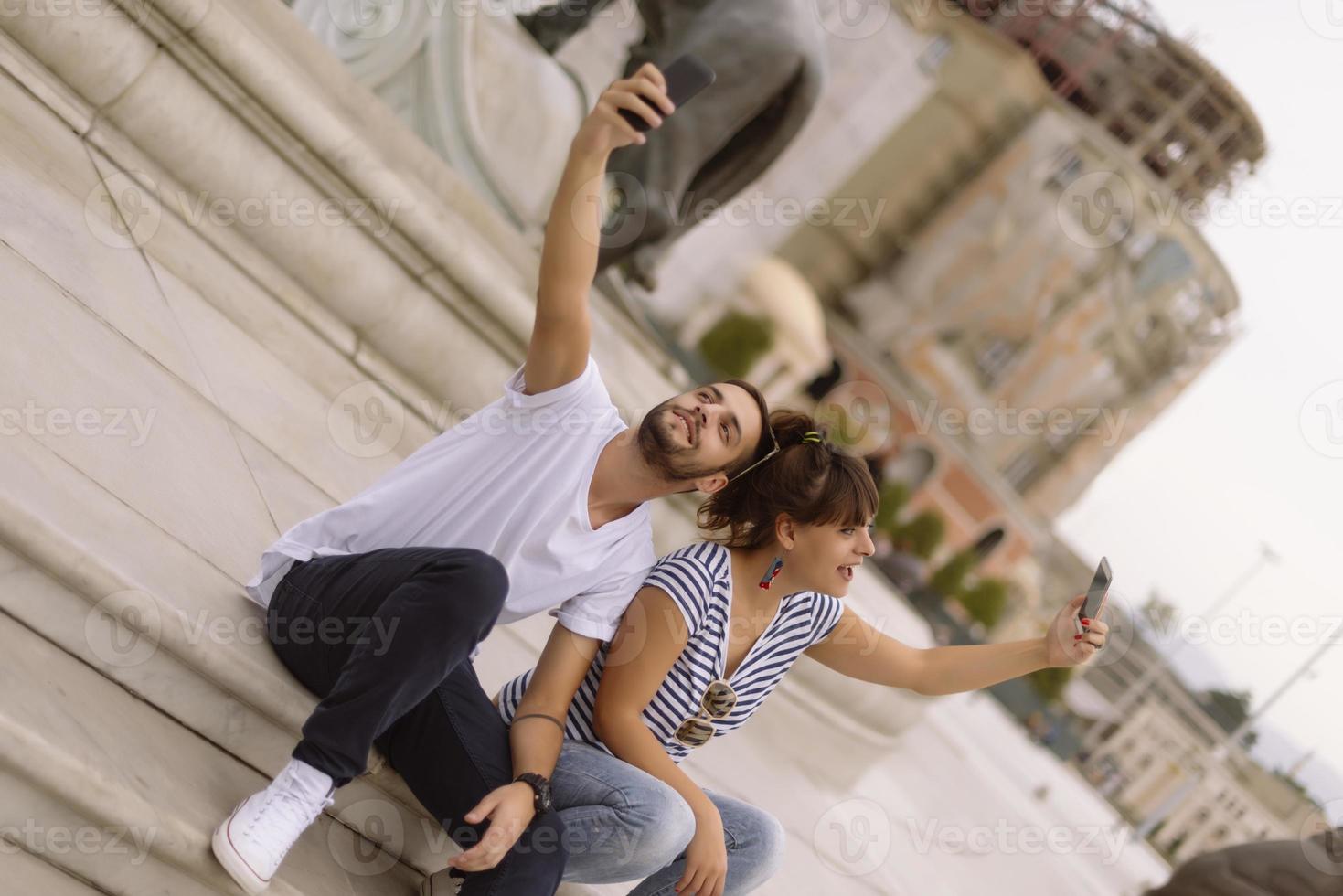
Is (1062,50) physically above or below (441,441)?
above

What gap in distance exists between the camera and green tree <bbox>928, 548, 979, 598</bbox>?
23266mm

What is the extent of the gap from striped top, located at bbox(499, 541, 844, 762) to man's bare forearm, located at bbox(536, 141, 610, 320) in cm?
54

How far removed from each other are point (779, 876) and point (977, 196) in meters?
31.9

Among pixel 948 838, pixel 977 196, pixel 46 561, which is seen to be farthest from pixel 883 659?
pixel 977 196

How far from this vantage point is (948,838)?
216 inches

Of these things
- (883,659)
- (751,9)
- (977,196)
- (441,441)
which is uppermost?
(977,196)

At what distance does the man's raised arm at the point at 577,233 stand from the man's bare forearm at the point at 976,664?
1.05 metres

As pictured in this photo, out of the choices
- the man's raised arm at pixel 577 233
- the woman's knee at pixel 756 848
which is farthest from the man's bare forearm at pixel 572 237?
the woman's knee at pixel 756 848

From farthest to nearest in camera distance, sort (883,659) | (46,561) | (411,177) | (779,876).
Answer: (411,177) < (779,876) < (883,659) < (46,561)

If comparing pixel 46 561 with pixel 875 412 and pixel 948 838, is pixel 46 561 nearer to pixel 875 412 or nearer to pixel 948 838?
pixel 948 838

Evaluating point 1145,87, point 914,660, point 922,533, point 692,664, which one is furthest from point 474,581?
point 1145,87

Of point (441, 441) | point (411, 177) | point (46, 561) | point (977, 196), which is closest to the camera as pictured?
point (46, 561)

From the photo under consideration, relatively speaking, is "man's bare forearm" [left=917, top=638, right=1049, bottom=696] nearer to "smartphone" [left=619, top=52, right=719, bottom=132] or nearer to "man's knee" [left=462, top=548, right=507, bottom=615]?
"man's knee" [left=462, top=548, right=507, bottom=615]

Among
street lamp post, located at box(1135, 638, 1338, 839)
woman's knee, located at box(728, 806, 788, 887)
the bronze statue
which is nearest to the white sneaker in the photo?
woman's knee, located at box(728, 806, 788, 887)
